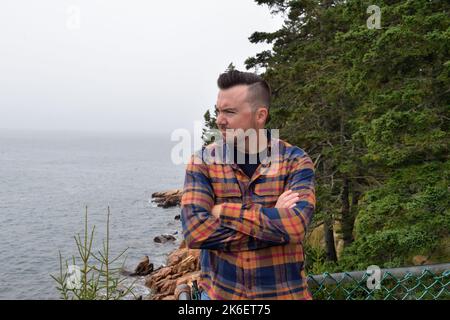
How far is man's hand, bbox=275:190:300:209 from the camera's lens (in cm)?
237

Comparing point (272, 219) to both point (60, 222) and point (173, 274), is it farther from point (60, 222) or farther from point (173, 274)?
point (60, 222)

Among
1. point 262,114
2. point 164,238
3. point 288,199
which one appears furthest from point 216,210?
point 164,238

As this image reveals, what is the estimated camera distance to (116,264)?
28719 mm

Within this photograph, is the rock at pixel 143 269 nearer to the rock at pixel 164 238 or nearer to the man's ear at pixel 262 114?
the rock at pixel 164 238

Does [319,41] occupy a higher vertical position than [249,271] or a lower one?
higher

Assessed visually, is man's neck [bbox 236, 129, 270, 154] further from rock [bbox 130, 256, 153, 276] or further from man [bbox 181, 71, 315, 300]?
rock [bbox 130, 256, 153, 276]

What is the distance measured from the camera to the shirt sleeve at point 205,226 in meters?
2.29

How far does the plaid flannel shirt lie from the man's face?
188 mm

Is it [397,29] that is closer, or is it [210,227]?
[210,227]

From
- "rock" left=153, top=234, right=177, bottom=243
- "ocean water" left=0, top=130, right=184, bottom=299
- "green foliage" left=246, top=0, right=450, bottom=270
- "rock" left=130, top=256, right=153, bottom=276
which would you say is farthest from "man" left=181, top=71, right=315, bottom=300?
"rock" left=153, top=234, right=177, bottom=243

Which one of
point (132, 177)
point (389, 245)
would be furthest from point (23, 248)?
point (132, 177)

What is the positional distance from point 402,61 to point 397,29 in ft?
4.81

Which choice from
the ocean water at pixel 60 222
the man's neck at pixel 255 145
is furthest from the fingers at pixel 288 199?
the ocean water at pixel 60 222
